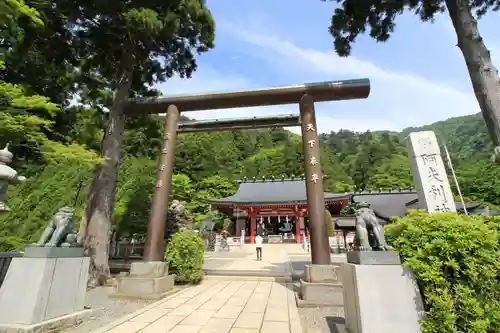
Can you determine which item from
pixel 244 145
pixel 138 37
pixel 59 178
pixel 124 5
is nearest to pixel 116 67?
pixel 138 37

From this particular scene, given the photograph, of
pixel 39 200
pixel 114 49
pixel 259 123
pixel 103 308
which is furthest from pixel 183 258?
pixel 39 200

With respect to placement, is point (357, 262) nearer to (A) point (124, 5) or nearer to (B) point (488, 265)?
(B) point (488, 265)

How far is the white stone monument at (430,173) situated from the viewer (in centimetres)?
788

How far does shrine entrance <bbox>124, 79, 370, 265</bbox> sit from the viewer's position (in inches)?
254

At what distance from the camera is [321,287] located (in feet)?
18.2

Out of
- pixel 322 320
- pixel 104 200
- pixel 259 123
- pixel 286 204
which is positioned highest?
pixel 286 204

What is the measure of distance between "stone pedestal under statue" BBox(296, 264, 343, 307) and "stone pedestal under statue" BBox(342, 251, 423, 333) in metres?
2.55

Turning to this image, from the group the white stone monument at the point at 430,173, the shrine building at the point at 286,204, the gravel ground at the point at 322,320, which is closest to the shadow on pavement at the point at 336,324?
the gravel ground at the point at 322,320

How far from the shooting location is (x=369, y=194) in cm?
2931

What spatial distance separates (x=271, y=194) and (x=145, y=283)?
76.9ft

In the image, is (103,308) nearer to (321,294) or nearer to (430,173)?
(321,294)

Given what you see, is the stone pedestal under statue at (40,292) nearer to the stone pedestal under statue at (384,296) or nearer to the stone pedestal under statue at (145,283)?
the stone pedestal under statue at (145,283)

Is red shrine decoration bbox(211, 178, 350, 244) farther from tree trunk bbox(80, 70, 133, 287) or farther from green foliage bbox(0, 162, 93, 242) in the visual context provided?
tree trunk bbox(80, 70, 133, 287)

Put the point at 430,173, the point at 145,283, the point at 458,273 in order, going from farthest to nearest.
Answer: the point at 430,173, the point at 145,283, the point at 458,273
